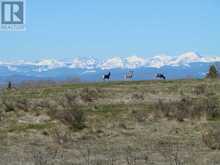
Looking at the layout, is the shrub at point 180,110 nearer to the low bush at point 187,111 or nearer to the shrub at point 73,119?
the low bush at point 187,111

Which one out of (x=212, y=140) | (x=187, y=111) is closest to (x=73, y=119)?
(x=187, y=111)

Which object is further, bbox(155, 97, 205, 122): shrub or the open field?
bbox(155, 97, 205, 122): shrub

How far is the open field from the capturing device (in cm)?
2242

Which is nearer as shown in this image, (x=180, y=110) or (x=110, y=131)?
(x=110, y=131)

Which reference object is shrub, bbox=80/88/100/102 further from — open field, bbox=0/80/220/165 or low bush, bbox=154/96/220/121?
low bush, bbox=154/96/220/121

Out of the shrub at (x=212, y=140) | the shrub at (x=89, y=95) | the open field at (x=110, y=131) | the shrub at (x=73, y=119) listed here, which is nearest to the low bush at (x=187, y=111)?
the open field at (x=110, y=131)

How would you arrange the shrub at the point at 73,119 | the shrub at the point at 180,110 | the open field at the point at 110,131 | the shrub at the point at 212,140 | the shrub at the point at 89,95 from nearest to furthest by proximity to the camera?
the open field at the point at 110,131 → the shrub at the point at 212,140 → the shrub at the point at 73,119 → the shrub at the point at 180,110 → the shrub at the point at 89,95

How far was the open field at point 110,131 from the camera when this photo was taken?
2242 centimetres

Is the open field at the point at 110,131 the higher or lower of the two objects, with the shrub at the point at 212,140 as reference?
lower

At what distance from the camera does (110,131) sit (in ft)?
100

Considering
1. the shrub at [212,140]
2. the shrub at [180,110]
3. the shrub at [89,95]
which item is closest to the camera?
the shrub at [212,140]

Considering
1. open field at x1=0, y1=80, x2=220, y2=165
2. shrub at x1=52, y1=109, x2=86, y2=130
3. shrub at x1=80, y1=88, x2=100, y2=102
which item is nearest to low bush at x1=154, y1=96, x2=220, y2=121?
open field at x1=0, y1=80, x2=220, y2=165

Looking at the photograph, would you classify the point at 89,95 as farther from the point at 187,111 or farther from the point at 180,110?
the point at 187,111

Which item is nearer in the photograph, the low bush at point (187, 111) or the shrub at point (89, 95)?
the low bush at point (187, 111)
